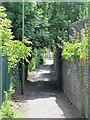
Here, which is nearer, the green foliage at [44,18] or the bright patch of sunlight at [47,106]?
the bright patch of sunlight at [47,106]

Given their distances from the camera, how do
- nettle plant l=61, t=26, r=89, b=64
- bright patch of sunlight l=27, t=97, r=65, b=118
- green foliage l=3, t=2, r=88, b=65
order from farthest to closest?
green foliage l=3, t=2, r=88, b=65, bright patch of sunlight l=27, t=97, r=65, b=118, nettle plant l=61, t=26, r=89, b=64

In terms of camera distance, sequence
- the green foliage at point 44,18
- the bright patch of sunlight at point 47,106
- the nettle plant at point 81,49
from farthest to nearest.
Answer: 1. the green foliage at point 44,18
2. the bright patch of sunlight at point 47,106
3. the nettle plant at point 81,49

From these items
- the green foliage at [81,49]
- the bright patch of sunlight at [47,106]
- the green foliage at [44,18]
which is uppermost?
the green foliage at [44,18]

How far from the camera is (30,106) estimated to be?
9.40m

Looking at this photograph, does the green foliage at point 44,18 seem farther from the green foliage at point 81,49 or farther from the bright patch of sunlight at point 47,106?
the bright patch of sunlight at point 47,106

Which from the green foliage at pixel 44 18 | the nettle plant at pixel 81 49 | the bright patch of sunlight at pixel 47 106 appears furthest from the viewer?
the green foliage at pixel 44 18

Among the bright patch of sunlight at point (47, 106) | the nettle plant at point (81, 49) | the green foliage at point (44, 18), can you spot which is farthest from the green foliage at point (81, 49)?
the green foliage at point (44, 18)

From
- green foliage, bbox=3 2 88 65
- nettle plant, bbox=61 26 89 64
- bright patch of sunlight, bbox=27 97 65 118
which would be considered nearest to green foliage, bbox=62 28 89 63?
nettle plant, bbox=61 26 89 64

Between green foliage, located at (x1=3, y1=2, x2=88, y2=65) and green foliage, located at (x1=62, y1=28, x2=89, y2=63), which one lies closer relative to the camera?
green foliage, located at (x1=62, y1=28, x2=89, y2=63)

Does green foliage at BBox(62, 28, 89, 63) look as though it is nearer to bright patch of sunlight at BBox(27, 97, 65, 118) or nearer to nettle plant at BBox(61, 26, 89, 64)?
nettle plant at BBox(61, 26, 89, 64)

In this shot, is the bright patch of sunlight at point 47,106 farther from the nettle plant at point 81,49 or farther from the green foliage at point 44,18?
the green foliage at point 44,18

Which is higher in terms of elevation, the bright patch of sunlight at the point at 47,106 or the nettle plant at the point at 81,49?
the nettle plant at the point at 81,49

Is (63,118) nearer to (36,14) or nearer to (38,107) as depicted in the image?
(38,107)

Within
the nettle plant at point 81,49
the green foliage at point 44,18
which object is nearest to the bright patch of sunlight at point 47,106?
the nettle plant at point 81,49
